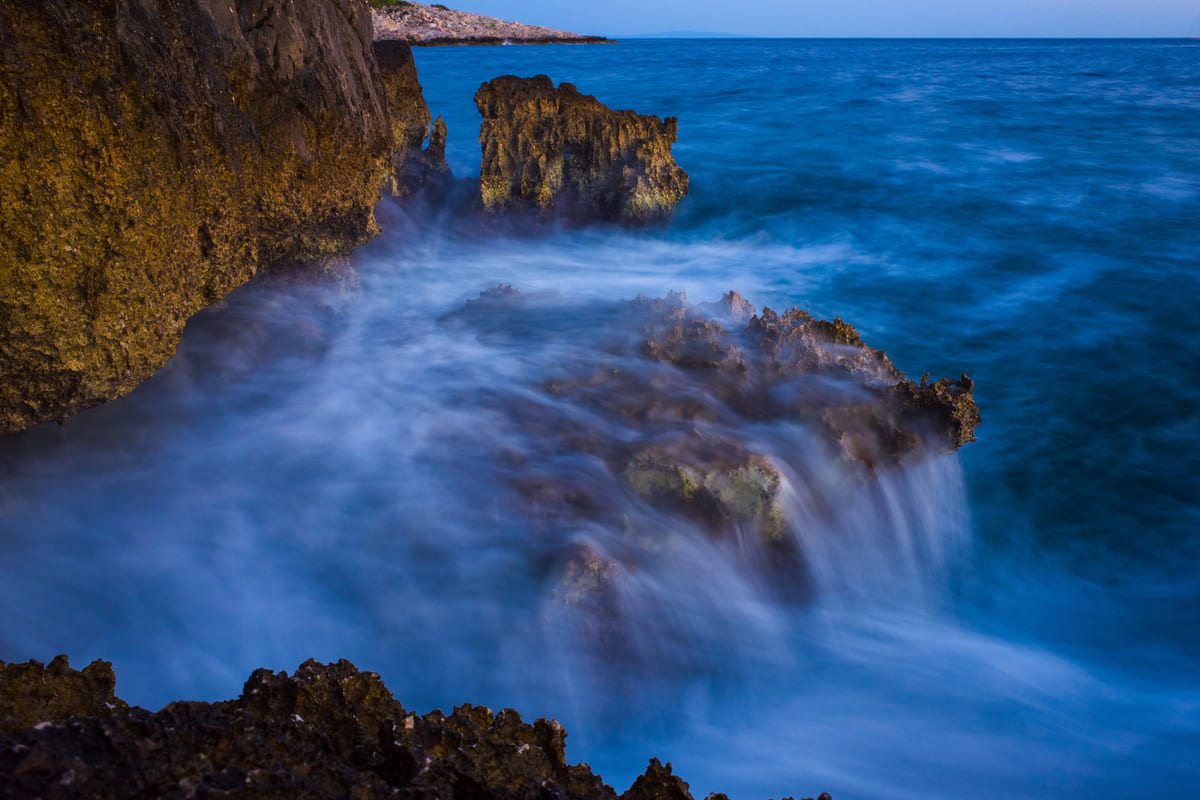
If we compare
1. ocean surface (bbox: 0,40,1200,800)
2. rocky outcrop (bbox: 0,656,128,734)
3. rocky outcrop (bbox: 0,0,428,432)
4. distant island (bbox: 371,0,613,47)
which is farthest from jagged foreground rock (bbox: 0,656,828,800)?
distant island (bbox: 371,0,613,47)

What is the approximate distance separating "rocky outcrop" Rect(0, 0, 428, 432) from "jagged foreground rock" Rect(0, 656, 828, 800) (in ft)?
5.71

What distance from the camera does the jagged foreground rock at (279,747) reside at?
51.8 inches

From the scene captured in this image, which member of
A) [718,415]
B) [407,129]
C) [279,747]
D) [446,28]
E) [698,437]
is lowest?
[279,747]

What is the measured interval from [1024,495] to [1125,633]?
1.23 metres

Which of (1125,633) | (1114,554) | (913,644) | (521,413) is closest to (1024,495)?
(1114,554)

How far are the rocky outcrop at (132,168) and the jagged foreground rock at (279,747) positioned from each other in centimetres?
174

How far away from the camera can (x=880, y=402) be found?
4387 millimetres

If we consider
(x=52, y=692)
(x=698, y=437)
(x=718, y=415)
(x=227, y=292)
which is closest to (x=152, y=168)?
(x=227, y=292)

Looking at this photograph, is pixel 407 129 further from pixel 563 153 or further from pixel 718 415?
pixel 718 415

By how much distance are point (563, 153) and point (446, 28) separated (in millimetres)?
59493

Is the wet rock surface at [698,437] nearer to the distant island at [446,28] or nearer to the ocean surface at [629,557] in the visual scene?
the ocean surface at [629,557]

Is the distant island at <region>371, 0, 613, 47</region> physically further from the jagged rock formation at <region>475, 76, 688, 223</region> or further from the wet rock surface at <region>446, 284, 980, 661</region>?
the wet rock surface at <region>446, 284, 980, 661</region>

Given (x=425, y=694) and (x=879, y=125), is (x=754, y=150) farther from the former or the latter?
(x=425, y=694)

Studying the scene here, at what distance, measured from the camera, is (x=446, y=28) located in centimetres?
5988
